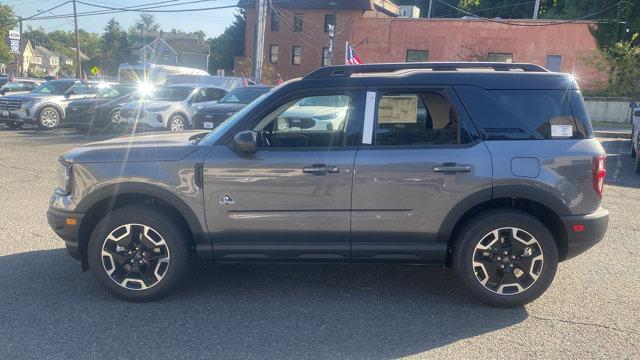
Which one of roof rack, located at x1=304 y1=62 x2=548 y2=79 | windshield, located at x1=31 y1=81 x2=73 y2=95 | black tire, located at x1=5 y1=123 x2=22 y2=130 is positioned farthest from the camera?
windshield, located at x1=31 y1=81 x2=73 y2=95

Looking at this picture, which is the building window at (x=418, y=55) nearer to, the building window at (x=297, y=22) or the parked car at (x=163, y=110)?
the building window at (x=297, y=22)

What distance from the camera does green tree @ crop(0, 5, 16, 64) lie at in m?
72.7

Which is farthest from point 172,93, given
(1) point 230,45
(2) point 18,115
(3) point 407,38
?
(1) point 230,45

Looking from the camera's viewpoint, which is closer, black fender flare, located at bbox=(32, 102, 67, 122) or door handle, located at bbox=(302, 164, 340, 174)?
door handle, located at bbox=(302, 164, 340, 174)

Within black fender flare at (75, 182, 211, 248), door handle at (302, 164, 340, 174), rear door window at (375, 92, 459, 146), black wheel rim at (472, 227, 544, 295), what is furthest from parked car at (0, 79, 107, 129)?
black wheel rim at (472, 227, 544, 295)

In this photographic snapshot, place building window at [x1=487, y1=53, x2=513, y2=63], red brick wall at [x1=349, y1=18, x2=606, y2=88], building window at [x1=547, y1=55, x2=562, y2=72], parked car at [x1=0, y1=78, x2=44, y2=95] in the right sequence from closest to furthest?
parked car at [x1=0, y1=78, x2=44, y2=95]
red brick wall at [x1=349, y1=18, x2=606, y2=88]
building window at [x1=547, y1=55, x2=562, y2=72]
building window at [x1=487, y1=53, x2=513, y2=63]

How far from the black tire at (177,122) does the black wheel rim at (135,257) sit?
11.4 metres

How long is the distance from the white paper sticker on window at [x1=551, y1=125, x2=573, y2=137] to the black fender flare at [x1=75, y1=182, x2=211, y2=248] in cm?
287

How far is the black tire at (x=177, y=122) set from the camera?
596 inches

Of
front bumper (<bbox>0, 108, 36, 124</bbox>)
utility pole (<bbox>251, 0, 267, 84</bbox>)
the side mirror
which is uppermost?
utility pole (<bbox>251, 0, 267, 84</bbox>)

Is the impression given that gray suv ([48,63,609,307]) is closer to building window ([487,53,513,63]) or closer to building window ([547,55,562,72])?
building window ([487,53,513,63])

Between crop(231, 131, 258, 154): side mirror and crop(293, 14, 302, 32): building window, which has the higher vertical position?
crop(293, 14, 302, 32): building window

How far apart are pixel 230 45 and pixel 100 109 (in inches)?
1695

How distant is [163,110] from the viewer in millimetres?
14891
